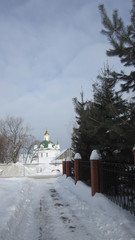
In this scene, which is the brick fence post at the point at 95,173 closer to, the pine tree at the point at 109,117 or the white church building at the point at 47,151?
the pine tree at the point at 109,117

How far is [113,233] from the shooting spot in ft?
15.8

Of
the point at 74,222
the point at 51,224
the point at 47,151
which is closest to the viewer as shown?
the point at 51,224

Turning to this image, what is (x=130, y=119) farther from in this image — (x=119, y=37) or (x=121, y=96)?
(x=119, y=37)

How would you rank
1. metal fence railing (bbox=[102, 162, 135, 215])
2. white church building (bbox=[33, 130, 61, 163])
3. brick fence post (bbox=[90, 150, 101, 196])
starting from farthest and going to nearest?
white church building (bbox=[33, 130, 61, 163]) < brick fence post (bbox=[90, 150, 101, 196]) < metal fence railing (bbox=[102, 162, 135, 215])

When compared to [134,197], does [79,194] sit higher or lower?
lower

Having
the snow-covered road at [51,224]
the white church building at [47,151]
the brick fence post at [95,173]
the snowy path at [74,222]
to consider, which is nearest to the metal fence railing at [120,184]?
the snowy path at [74,222]

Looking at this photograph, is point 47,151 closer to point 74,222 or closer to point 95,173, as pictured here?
point 95,173

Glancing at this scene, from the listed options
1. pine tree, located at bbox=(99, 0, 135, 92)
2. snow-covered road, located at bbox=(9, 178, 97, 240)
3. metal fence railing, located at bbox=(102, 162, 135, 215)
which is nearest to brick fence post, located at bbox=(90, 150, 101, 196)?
metal fence railing, located at bbox=(102, 162, 135, 215)

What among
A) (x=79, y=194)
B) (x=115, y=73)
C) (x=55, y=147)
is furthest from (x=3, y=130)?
(x=115, y=73)

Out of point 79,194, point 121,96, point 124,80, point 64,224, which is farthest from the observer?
point 79,194

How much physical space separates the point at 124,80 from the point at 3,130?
144 ft

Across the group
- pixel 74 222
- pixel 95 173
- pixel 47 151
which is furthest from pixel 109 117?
pixel 47 151

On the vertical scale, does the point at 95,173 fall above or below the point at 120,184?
above

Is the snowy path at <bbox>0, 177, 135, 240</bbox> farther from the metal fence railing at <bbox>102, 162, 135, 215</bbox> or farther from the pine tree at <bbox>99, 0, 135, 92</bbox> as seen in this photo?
the pine tree at <bbox>99, 0, 135, 92</bbox>
